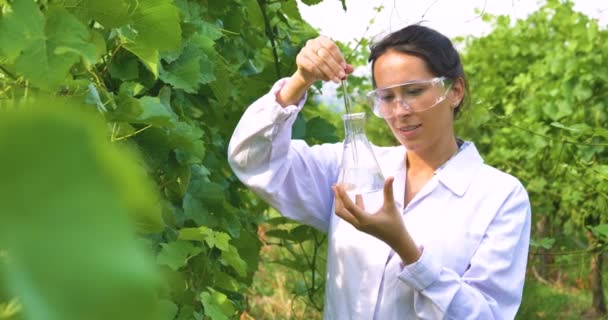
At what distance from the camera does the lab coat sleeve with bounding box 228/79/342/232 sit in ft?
5.18

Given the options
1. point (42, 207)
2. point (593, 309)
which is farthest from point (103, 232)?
point (593, 309)

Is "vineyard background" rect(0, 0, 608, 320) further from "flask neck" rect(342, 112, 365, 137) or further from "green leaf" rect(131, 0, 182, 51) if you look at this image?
"flask neck" rect(342, 112, 365, 137)

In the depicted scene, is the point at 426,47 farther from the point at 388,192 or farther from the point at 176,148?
the point at 176,148

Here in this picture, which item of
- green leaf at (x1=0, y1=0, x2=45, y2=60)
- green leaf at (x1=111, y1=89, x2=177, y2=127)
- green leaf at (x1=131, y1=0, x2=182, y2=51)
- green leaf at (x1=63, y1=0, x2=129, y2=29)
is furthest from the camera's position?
green leaf at (x1=111, y1=89, x2=177, y2=127)

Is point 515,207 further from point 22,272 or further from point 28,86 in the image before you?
point 22,272

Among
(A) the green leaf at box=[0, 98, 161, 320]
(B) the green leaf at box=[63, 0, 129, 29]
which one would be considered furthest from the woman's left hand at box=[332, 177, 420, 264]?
(A) the green leaf at box=[0, 98, 161, 320]

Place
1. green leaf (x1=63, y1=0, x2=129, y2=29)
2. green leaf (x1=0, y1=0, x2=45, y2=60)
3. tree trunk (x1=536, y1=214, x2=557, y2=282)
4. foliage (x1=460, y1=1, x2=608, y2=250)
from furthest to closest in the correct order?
1. tree trunk (x1=536, y1=214, x2=557, y2=282)
2. foliage (x1=460, y1=1, x2=608, y2=250)
3. green leaf (x1=63, y1=0, x2=129, y2=29)
4. green leaf (x1=0, y1=0, x2=45, y2=60)

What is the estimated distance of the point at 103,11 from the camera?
74 centimetres

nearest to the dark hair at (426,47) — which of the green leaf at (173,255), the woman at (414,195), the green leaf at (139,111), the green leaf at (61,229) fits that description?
the woman at (414,195)

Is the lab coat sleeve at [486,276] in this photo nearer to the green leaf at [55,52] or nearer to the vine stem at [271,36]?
the vine stem at [271,36]

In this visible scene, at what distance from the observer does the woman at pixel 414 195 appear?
1.50m

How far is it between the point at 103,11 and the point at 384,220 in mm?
751

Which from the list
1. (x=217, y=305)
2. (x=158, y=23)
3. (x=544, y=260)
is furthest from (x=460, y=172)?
(x=544, y=260)

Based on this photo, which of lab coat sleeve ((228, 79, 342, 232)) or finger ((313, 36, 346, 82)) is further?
lab coat sleeve ((228, 79, 342, 232))
